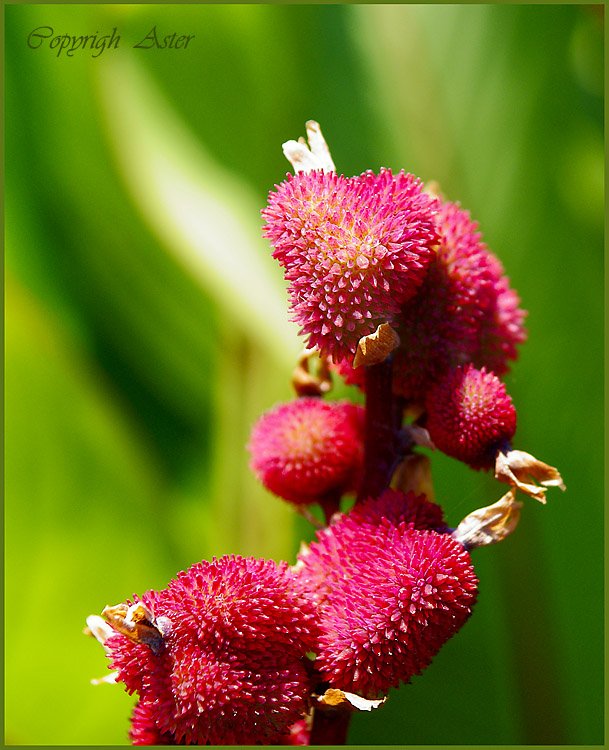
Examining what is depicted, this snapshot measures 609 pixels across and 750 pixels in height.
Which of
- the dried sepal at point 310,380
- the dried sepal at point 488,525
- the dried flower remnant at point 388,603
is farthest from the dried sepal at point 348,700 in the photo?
the dried sepal at point 310,380

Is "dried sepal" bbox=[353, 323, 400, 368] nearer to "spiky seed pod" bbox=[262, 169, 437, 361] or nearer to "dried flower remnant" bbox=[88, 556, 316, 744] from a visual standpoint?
"spiky seed pod" bbox=[262, 169, 437, 361]

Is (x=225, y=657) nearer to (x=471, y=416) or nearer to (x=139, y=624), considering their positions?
(x=139, y=624)

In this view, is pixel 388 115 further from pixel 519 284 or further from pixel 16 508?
pixel 16 508

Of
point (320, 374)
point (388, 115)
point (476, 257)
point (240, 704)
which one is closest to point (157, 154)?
point (388, 115)

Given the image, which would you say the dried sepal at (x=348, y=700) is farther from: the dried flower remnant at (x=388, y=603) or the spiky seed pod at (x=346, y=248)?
the spiky seed pod at (x=346, y=248)

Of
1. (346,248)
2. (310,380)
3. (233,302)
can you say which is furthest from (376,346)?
(233,302)

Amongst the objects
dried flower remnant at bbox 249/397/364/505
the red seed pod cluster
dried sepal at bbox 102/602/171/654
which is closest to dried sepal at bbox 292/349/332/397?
dried flower remnant at bbox 249/397/364/505
